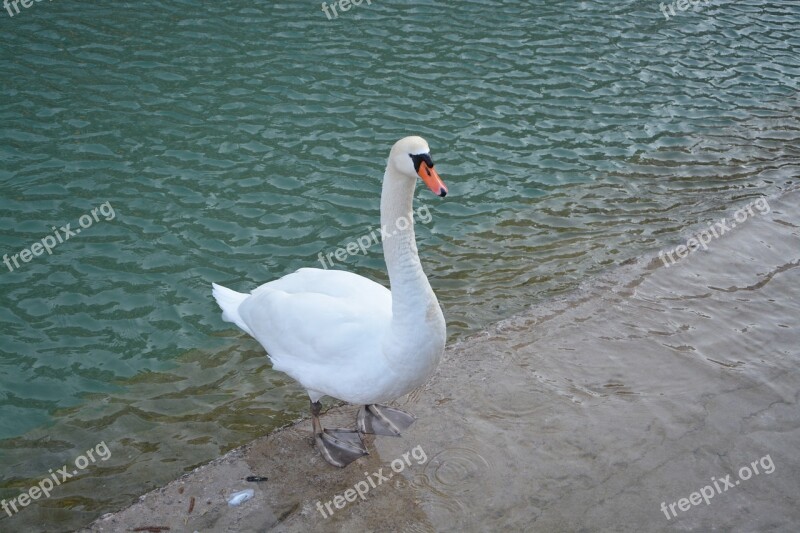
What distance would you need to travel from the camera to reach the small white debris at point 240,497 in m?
5.58

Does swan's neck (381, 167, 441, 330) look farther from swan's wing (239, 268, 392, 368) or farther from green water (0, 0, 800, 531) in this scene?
green water (0, 0, 800, 531)

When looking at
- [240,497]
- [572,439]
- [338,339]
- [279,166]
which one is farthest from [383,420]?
[279,166]

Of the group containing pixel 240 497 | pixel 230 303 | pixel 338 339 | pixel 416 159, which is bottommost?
pixel 240 497

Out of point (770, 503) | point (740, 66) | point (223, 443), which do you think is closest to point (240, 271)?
point (223, 443)

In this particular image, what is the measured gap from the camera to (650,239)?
941 centimetres

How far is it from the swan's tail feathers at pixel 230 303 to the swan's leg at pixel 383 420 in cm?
126

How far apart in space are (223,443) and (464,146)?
20.1ft

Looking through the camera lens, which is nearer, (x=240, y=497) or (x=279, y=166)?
(x=240, y=497)

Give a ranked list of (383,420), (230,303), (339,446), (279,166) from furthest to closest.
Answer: (279,166)
(230,303)
(383,420)
(339,446)

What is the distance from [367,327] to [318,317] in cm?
44

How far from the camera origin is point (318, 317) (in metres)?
5.84

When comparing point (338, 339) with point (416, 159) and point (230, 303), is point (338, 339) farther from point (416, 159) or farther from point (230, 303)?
point (230, 303)

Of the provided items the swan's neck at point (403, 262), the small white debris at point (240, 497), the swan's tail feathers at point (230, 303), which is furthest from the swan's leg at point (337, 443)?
the swan's neck at point (403, 262)

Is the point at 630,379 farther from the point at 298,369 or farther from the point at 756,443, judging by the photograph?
the point at 298,369
